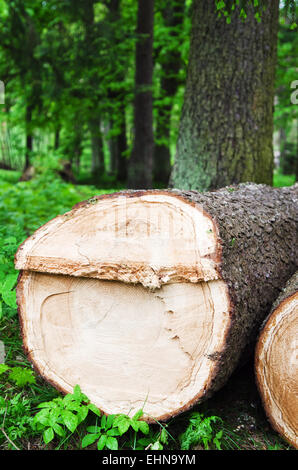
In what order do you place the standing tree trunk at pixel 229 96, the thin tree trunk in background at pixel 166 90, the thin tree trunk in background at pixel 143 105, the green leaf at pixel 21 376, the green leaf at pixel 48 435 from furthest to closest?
1. the thin tree trunk in background at pixel 166 90
2. the thin tree trunk in background at pixel 143 105
3. the standing tree trunk at pixel 229 96
4. the green leaf at pixel 21 376
5. the green leaf at pixel 48 435

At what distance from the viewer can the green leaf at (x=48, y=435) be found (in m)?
1.68

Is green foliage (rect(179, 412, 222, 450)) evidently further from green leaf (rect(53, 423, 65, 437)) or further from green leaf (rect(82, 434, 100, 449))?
green leaf (rect(53, 423, 65, 437))

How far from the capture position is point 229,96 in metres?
3.67

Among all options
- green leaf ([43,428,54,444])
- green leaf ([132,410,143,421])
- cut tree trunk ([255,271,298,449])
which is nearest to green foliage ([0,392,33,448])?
green leaf ([43,428,54,444])

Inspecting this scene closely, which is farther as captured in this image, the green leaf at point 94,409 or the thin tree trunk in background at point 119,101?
the thin tree trunk in background at point 119,101

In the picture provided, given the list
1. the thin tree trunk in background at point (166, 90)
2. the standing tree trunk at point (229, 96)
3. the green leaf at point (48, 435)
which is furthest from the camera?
the thin tree trunk in background at point (166, 90)

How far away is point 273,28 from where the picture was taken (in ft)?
12.3

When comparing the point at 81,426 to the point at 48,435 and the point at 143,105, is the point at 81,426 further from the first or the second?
the point at 143,105

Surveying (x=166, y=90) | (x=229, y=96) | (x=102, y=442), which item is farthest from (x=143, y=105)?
(x=102, y=442)

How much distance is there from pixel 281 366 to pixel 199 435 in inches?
20.2

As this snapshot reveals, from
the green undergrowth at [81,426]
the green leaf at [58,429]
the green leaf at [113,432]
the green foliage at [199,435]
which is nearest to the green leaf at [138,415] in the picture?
the green undergrowth at [81,426]

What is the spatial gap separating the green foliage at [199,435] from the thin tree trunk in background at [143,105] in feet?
17.7

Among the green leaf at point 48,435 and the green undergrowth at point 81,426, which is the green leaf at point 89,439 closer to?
the green undergrowth at point 81,426
